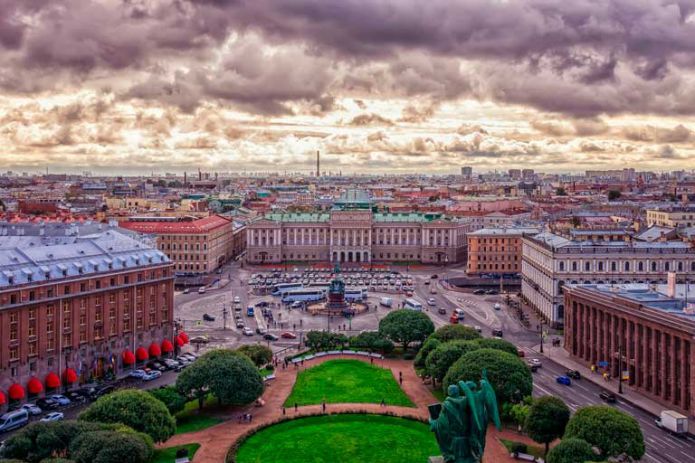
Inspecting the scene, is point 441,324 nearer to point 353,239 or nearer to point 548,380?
point 548,380

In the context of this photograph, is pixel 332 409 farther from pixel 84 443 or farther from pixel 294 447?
pixel 84 443

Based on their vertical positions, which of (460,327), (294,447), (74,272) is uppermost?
(74,272)

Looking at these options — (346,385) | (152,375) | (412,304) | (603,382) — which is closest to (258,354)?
(346,385)

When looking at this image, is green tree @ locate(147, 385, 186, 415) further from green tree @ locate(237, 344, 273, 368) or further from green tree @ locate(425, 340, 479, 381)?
green tree @ locate(425, 340, 479, 381)

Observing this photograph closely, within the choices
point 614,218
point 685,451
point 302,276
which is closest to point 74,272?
point 685,451

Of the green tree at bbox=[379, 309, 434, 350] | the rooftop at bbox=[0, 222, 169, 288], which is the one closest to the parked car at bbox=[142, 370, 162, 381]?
the rooftop at bbox=[0, 222, 169, 288]

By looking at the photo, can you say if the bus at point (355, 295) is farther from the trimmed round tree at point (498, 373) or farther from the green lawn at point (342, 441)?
the trimmed round tree at point (498, 373)

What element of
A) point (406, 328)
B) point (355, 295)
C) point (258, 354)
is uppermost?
point (406, 328)
